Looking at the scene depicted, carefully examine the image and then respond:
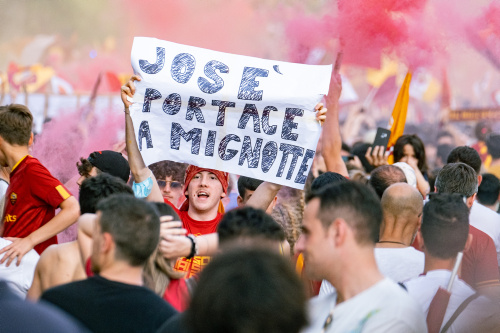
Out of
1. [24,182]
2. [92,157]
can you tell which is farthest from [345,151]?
[24,182]

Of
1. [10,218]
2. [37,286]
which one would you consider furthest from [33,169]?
[37,286]

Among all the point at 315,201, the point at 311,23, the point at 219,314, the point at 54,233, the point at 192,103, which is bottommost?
the point at 54,233

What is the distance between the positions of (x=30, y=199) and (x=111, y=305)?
7.67 feet

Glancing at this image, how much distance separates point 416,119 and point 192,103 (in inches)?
711

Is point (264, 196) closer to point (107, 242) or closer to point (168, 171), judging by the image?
point (168, 171)

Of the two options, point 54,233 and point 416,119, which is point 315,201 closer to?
point 54,233

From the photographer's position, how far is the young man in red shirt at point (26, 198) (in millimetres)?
4684

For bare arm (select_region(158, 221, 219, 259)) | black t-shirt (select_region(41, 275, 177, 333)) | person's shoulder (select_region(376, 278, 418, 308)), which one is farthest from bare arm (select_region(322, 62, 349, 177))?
black t-shirt (select_region(41, 275, 177, 333))

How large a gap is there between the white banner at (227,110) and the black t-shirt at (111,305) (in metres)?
2.06

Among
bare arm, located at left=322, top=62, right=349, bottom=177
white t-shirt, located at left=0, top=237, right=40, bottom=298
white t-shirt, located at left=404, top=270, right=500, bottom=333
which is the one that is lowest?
white t-shirt, located at left=0, top=237, right=40, bottom=298

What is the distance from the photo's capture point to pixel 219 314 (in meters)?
1.81

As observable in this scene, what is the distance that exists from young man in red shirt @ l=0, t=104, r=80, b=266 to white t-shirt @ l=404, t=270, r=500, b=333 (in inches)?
93.2

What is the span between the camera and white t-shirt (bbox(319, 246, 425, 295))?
4.16 m

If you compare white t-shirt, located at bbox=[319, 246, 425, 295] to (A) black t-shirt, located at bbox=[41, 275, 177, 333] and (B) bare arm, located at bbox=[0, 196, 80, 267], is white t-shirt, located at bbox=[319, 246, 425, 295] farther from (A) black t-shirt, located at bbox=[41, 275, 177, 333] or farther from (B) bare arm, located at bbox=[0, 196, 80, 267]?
(B) bare arm, located at bbox=[0, 196, 80, 267]
